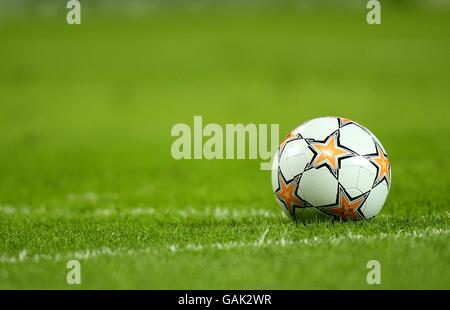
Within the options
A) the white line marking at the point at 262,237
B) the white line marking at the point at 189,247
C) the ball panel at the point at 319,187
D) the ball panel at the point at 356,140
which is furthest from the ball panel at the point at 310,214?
the ball panel at the point at 356,140

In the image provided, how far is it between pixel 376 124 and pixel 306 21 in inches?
729

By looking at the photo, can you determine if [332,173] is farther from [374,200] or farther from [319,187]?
[374,200]

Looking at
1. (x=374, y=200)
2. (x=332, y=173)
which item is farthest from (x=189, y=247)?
(x=374, y=200)

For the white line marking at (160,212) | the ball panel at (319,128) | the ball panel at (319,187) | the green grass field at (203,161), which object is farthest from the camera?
the white line marking at (160,212)

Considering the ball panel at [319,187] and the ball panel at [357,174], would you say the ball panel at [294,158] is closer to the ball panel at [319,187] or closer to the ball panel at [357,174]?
the ball panel at [319,187]

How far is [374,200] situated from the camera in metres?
8.14

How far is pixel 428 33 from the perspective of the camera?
3653cm

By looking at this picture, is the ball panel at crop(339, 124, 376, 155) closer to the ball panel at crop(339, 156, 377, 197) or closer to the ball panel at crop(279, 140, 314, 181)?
the ball panel at crop(339, 156, 377, 197)

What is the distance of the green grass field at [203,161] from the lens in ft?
22.2

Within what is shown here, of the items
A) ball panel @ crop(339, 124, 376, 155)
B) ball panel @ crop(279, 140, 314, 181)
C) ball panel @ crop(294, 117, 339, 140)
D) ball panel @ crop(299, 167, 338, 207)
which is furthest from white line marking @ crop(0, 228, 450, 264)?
ball panel @ crop(294, 117, 339, 140)

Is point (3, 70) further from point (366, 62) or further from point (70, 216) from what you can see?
point (70, 216)

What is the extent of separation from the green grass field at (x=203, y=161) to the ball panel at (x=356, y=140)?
0.81 meters

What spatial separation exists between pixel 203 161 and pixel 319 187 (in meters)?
9.85

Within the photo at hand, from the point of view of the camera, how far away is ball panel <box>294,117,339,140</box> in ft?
26.9
